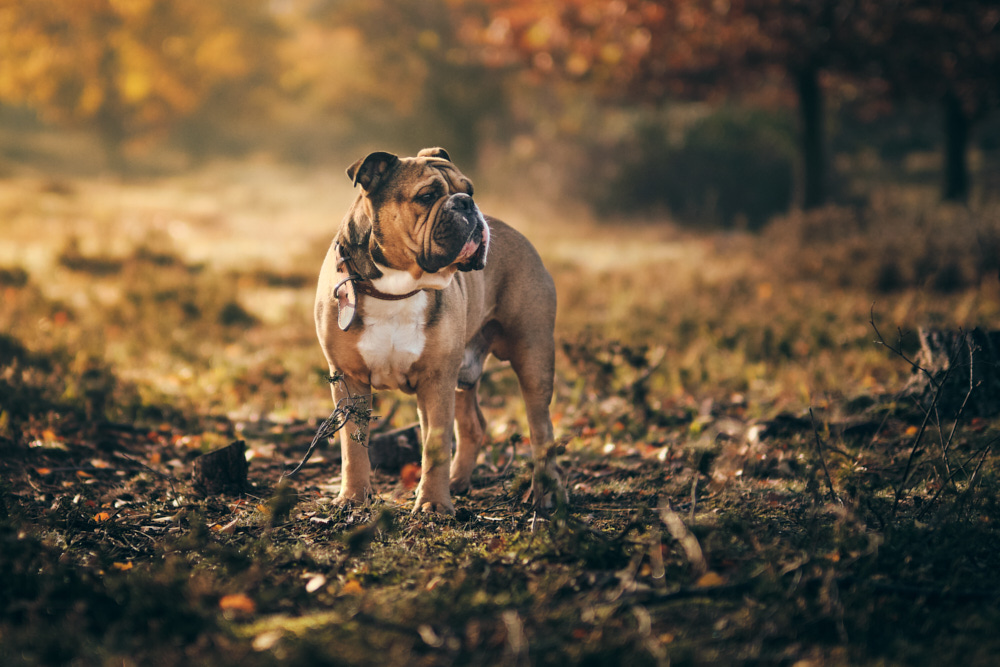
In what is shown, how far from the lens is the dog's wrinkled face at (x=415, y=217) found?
3.68 m

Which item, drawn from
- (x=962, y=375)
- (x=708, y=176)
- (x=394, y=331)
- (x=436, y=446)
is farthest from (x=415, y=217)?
(x=708, y=176)

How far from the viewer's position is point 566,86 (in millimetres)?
18875

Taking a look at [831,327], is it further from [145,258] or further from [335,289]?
[145,258]

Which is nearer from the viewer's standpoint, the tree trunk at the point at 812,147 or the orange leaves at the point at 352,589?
the orange leaves at the point at 352,589

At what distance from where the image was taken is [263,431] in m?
5.94

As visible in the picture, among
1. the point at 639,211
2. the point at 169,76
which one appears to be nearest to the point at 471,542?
the point at 639,211

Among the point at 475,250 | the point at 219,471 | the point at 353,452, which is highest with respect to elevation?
the point at 475,250

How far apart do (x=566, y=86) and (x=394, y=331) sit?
16.3m

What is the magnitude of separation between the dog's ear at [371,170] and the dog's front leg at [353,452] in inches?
39.5

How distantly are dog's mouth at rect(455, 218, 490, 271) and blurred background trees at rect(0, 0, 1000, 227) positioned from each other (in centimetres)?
915

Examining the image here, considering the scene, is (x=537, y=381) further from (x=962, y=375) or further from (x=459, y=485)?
(x=962, y=375)

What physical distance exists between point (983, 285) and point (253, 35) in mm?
34803

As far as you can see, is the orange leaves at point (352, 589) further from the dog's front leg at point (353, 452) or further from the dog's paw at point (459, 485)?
the dog's paw at point (459, 485)

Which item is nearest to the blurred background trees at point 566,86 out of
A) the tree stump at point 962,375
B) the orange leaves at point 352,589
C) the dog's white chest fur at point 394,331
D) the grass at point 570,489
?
the grass at point 570,489
